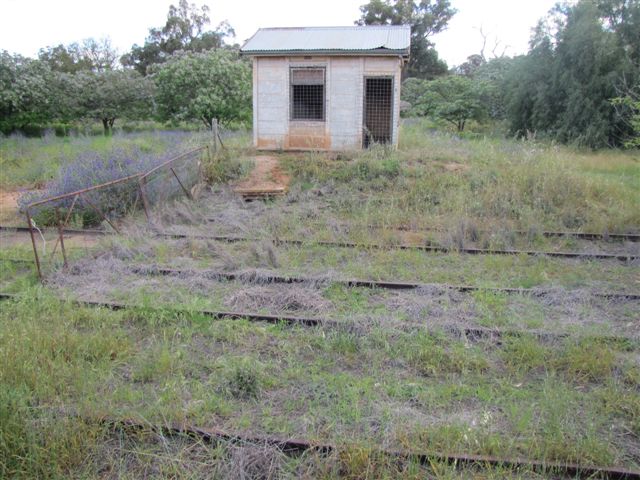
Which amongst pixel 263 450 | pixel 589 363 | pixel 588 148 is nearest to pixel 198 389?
pixel 263 450

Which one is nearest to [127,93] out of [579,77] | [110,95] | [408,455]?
[110,95]

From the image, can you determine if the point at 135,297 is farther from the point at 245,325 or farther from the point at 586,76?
the point at 586,76

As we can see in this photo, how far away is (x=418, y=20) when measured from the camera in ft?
149

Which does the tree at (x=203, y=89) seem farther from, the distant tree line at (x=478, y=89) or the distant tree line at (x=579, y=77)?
the distant tree line at (x=579, y=77)

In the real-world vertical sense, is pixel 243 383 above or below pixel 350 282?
below

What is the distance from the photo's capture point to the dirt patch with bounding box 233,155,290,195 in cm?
1256

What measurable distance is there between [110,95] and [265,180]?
1719cm

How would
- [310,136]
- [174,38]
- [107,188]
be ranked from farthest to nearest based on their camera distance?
[174,38]
[310,136]
[107,188]

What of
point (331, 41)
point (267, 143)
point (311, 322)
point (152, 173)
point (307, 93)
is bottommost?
point (311, 322)

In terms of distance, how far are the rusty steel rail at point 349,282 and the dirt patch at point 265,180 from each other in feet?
17.8

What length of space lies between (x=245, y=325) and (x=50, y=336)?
190cm

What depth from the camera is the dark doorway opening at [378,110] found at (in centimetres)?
1535

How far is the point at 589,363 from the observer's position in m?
4.71

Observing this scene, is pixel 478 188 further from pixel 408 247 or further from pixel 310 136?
pixel 310 136
